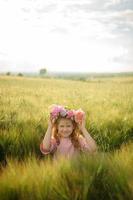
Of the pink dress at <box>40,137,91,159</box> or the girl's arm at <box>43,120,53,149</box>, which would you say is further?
the pink dress at <box>40,137,91,159</box>

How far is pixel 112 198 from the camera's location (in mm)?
1325

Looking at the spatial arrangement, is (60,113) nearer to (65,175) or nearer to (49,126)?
(49,126)

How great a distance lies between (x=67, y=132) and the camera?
104 inches

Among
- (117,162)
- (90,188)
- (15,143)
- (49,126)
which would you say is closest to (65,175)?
(90,188)

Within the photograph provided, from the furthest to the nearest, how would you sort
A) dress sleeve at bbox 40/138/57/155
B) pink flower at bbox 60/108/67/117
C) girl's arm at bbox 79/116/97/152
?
pink flower at bbox 60/108/67/117
girl's arm at bbox 79/116/97/152
dress sleeve at bbox 40/138/57/155

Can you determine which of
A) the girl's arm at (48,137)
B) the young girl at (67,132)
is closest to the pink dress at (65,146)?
the young girl at (67,132)

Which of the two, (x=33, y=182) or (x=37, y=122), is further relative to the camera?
(x=37, y=122)

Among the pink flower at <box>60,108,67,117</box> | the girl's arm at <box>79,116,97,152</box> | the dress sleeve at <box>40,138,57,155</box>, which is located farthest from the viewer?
the pink flower at <box>60,108,67,117</box>

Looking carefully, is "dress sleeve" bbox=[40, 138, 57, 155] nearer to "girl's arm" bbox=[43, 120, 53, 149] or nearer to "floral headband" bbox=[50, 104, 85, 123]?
"girl's arm" bbox=[43, 120, 53, 149]

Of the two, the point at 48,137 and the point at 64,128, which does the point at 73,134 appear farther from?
the point at 48,137

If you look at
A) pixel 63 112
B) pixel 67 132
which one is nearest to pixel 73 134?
pixel 67 132

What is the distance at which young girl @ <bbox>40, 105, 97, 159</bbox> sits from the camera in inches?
100

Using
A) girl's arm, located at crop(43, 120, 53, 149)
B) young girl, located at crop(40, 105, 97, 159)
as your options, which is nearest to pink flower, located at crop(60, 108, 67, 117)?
young girl, located at crop(40, 105, 97, 159)

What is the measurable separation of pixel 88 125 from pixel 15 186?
1482mm
